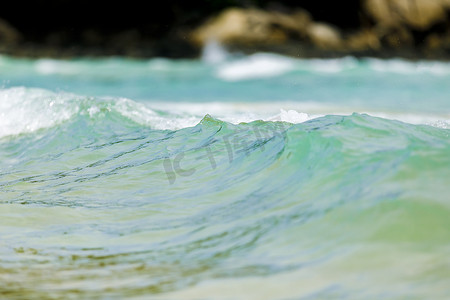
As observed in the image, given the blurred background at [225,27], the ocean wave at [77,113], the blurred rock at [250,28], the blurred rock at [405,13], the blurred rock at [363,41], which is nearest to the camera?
the ocean wave at [77,113]

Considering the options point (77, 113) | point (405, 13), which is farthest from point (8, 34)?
point (77, 113)

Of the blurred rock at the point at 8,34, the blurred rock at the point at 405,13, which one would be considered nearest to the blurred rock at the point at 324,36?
the blurred rock at the point at 405,13

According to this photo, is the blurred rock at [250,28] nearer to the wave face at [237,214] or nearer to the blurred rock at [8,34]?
the blurred rock at [8,34]

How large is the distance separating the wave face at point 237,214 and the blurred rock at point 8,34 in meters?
23.8

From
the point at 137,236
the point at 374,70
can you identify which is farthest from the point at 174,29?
the point at 137,236

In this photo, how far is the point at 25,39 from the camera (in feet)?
97.1

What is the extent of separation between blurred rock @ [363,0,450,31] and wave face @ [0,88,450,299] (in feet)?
79.0

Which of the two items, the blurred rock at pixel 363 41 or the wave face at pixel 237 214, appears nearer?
the wave face at pixel 237 214

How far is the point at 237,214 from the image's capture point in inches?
175

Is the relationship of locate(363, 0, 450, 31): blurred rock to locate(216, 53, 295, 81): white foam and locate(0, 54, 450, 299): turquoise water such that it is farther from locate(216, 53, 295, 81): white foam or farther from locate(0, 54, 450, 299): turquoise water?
locate(0, 54, 450, 299): turquoise water

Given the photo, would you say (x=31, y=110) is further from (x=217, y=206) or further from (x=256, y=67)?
(x=256, y=67)

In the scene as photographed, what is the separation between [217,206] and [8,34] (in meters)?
26.9

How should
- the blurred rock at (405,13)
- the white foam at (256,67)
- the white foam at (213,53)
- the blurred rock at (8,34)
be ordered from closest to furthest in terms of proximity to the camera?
1. the white foam at (256,67)
2. the white foam at (213,53)
3. the blurred rock at (8,34)
4. the blurred rock at (405,13)

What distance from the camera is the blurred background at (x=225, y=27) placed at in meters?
28.0
